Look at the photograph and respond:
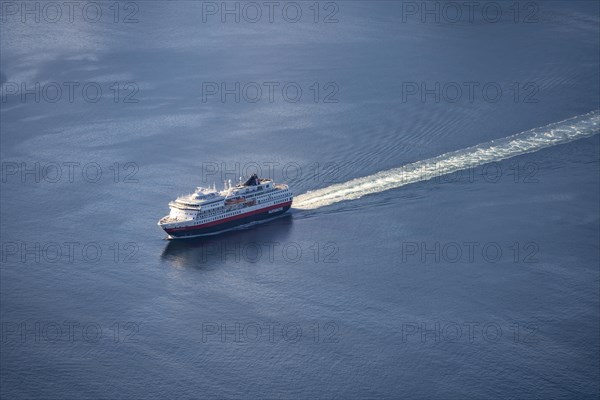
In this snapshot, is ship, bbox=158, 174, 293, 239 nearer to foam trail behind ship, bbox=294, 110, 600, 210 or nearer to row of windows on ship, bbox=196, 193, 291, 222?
row of windows on ship, bbox=196, 193, 291, 222

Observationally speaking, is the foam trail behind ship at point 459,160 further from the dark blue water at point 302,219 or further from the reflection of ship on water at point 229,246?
the reflection of ship on water at point 229,246

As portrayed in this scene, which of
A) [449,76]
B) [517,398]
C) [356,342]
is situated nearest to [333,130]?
[449,76]

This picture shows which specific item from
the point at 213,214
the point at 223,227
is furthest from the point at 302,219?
the point at 213,214

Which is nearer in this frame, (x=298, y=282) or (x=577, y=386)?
(x=577, y=386)

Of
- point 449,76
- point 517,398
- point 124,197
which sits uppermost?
point 449,76

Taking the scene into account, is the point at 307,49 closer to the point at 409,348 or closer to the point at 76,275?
the point at 76,275

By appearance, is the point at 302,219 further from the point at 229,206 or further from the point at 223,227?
the point at 223,227
